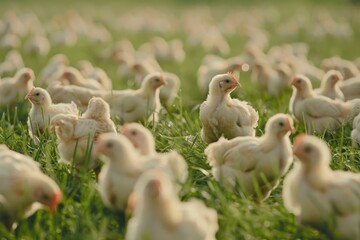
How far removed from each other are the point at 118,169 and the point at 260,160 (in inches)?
45.7

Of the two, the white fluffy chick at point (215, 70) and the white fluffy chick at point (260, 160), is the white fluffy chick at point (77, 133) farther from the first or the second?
the white fluffy chick at point (215, 70)

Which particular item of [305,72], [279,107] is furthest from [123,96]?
[305,72]

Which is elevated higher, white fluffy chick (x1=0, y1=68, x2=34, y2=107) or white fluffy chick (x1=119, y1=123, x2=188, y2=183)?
white fluffy chick (x1=119, y1=123, x2=188, y2=183)

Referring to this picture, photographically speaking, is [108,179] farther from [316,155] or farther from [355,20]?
[355,20]

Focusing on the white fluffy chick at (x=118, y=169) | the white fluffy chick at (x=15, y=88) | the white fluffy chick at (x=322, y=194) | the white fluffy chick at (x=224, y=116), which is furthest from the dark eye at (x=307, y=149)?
the white fluffy chick at (x=15, y=88)

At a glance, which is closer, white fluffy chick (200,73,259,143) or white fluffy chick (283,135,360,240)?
white fluffy chick (283,135,360,240)

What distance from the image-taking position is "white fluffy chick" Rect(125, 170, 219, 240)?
3.57 m

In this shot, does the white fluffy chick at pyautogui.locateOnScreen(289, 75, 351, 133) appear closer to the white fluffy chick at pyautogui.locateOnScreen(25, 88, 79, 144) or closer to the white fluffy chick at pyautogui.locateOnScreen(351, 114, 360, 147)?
Answer: the white fluffy chick at pyautogui.locateOnScreen(351, 114, 360, 147)

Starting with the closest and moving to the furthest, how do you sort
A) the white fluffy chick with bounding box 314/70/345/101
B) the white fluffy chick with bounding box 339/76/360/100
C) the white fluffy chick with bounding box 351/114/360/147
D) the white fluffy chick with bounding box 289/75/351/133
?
the white fluffy chick with bounding box 351/114/360/147
the white fluffy chick with bounding box 289/75/351/133
the white fluffy chick with bounding box 314/70/345/101
the white fluffy chick with bounding box 339/76/360/100

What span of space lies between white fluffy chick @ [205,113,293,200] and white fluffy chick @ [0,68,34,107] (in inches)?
165

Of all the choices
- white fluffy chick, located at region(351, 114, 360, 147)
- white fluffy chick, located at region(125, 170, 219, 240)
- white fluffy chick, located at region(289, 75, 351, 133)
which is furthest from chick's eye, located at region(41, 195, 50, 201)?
white fluffy chick, located at region(289, 75, 351, 133)

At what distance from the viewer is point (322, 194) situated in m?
4.07

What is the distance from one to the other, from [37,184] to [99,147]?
49cm

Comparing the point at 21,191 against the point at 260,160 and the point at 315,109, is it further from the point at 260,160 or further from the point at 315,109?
the point at 315,109
